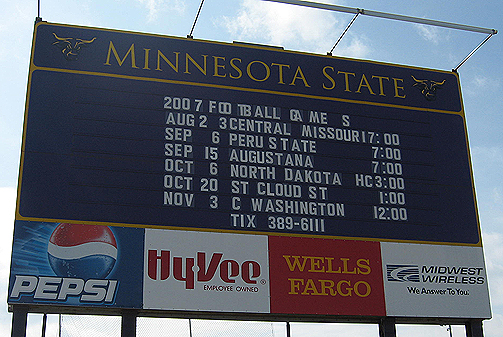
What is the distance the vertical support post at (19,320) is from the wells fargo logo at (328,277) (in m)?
3.34

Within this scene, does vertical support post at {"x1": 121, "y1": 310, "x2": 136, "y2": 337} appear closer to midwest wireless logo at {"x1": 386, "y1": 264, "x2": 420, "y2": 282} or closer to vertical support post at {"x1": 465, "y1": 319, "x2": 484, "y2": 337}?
midwest wireless logo at {"x1": 386, "y1": 264, "x2": 420, "y2": 282}

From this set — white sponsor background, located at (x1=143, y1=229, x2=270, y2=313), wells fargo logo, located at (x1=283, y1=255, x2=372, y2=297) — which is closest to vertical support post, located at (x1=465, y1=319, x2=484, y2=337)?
wells fargo logo, located at (x1=283, y1=255, x2=372, y2=297)

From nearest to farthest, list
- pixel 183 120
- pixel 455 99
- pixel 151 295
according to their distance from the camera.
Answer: pixel 151 295 < pixel 183 120 < pixel 455 99

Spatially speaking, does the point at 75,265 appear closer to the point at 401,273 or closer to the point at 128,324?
the point at 128,324

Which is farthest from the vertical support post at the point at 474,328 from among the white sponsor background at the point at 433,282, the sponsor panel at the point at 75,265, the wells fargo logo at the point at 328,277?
the sponsor panel at the point at 75,265

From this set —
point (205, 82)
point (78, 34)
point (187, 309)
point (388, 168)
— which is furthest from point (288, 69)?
point (187, 309)

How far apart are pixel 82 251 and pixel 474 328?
5466 millimetres

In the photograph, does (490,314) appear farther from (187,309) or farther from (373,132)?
(187,309)

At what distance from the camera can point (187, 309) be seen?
381 inches

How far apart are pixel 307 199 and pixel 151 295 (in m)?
2.52

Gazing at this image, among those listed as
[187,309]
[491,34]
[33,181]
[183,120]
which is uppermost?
[491,34]

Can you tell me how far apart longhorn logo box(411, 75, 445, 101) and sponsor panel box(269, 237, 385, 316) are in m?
2.82

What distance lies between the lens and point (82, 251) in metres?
9.55

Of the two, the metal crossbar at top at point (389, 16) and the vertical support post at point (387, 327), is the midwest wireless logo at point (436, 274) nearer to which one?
the vertical support post at point (387, 327)
